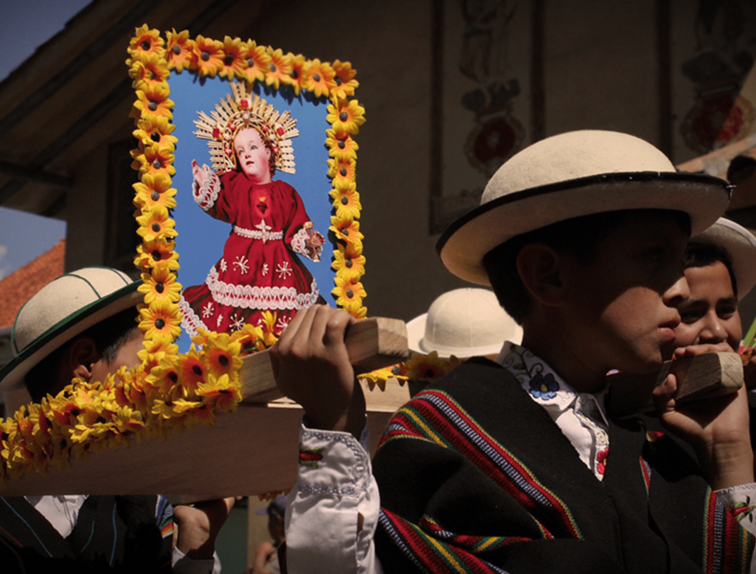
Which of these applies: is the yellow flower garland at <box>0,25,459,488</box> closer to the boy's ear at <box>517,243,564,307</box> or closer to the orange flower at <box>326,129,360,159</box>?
the orange flower at <box>326,129,360,159</box>

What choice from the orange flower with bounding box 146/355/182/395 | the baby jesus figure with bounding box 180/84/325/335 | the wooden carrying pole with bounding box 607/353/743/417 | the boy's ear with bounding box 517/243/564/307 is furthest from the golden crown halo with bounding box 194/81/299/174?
the wooden carrying pole with bounding box 607/353/743/417

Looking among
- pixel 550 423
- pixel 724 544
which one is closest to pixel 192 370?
pixel 550 423

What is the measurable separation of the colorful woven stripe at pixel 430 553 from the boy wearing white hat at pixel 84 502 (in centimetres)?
109

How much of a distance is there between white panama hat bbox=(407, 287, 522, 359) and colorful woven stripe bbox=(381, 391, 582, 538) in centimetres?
265

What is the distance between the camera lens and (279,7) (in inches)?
383

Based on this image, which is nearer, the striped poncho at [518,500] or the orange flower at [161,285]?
the striped poncho at [518,500]

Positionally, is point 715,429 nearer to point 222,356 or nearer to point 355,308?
point 355,308

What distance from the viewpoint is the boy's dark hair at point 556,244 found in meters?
1.61

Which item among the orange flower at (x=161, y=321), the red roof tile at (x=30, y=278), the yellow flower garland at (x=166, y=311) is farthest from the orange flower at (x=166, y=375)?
the red roof tile at (x=30, y=278)

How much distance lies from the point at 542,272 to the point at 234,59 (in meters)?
1.04

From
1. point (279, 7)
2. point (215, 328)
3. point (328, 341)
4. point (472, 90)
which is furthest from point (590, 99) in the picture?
point (328, 341)

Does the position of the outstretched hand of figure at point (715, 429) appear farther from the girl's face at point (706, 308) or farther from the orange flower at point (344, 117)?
the orange flower at point (344, 117)

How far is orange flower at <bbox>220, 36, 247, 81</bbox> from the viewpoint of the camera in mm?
2150

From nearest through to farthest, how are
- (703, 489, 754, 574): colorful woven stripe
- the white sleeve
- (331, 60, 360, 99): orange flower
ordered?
the white sleeve
(703, 489, 754, 574): colorful woven stripe
(331, 60, 360, 99): orange flower
